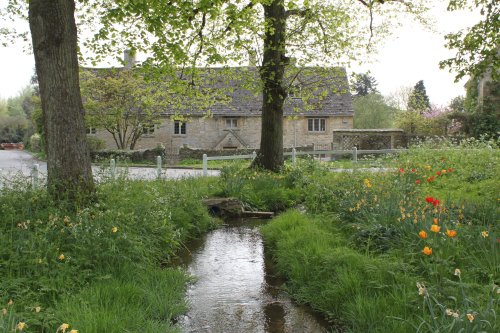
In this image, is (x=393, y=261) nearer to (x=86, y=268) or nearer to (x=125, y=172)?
(x=86, y=268)

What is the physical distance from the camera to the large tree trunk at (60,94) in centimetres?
707

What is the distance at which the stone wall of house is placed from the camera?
1631 inches

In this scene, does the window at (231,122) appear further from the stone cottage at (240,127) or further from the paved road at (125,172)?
the paved road at (125,172)

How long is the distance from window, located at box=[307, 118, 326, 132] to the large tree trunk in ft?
116

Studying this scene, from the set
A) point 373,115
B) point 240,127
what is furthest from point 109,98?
point 373,115

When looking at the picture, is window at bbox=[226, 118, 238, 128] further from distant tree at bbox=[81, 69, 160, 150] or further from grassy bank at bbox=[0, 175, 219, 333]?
grassy bank at bbox=[0, 175, 219, 333]

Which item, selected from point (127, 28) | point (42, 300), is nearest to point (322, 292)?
point (42, 300)

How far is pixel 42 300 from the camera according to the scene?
457 centimetres

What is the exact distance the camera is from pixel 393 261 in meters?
5.18

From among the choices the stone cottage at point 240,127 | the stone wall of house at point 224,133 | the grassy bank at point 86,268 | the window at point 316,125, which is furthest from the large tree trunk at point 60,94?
the window at point 316,125

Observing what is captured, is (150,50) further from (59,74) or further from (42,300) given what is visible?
(42,300)

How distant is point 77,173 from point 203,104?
9.90 meters

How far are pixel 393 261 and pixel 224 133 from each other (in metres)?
37.0

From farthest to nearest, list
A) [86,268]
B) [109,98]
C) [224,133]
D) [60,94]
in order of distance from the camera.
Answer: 1. [224,133]
2. [109,98]
3. [60,94]
4. [86,268]
